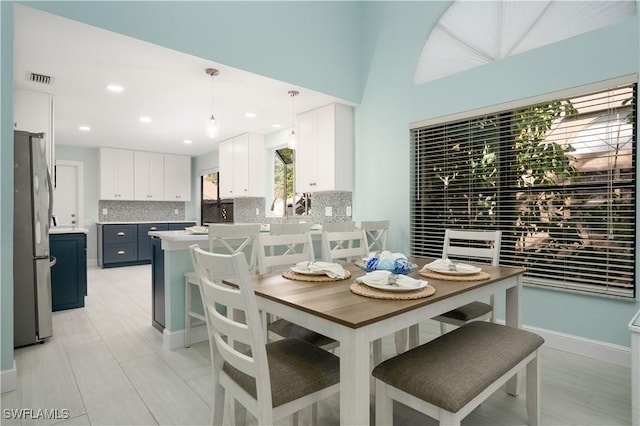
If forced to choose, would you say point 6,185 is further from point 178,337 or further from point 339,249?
point 339,249

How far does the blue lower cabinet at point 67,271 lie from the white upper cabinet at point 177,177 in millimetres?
3850

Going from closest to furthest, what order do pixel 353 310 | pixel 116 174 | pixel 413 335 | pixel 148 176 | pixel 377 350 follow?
pixel 353 310, pixel 377 350, pixel 413 335, pixel 116 174, pixel 148 176

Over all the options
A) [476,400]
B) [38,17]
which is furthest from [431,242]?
[38,17]

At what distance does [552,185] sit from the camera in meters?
2.69

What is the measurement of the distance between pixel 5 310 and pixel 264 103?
3.02m

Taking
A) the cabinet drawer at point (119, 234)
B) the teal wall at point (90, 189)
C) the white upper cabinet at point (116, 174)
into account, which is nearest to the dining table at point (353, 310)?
the cabinet drawer at point (119, 234)

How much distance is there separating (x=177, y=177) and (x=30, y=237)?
16.9ft

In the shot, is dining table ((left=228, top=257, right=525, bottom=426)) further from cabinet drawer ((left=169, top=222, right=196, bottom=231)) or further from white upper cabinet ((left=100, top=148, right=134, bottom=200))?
white upper cabinet ((left=100, top=148, right=134, bottom=200))

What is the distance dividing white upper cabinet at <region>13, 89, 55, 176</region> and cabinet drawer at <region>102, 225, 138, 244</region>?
3.01 m

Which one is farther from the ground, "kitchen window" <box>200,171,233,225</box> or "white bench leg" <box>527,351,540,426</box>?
"kitchen window" <box>200,171,233,225</box>

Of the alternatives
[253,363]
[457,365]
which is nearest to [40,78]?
[253,363]

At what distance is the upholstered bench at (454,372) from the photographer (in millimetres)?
1136

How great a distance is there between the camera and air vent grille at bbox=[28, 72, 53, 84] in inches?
125

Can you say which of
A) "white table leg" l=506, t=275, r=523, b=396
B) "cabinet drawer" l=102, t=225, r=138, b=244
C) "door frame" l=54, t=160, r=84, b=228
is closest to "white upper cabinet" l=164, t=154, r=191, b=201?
"cabinet drawer" l=102, t=225, r=138, b=244
